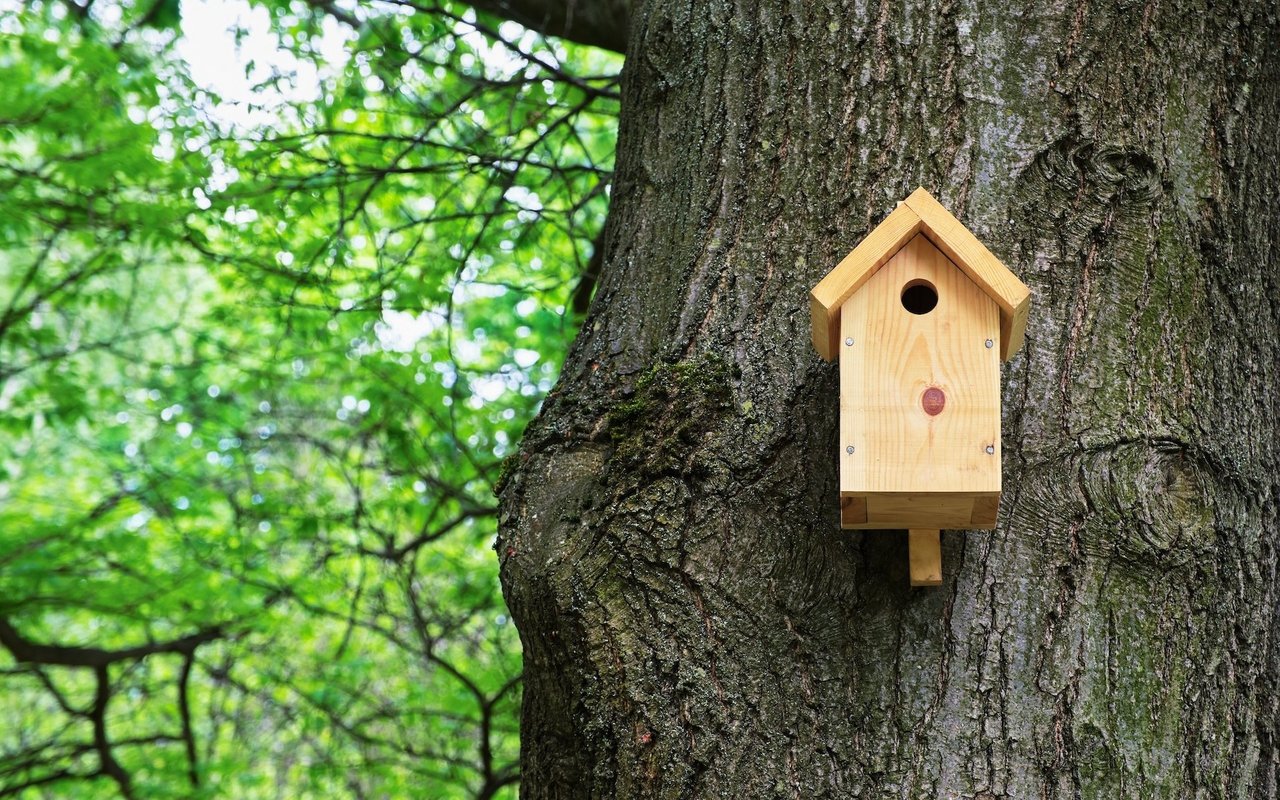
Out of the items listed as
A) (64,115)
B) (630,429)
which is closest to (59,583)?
(64,115)

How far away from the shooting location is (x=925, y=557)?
5.00 ft

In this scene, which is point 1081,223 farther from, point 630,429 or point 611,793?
point 611,793

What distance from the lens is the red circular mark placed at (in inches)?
57.1

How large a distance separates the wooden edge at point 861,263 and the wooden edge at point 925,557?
1.08 ft

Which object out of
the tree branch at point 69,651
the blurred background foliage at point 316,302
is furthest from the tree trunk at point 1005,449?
the tree branch at point 69,651

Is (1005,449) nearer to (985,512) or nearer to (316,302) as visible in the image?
(985,512)

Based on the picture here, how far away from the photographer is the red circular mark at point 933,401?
1.45m

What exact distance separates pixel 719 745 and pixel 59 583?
471cm

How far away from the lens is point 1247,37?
1.92 meters

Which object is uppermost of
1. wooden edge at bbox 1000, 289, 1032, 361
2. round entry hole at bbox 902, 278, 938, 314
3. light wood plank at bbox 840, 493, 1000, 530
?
round entry hole at bbox 902, 278, 938, 314

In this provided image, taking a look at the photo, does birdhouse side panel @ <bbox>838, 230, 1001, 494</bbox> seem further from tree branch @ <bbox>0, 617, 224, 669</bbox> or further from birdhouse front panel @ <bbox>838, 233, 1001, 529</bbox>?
tree branch @ <bbox>0, 617, 224, 669</bbox>

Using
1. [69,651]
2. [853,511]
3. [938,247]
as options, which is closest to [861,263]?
[938,247]

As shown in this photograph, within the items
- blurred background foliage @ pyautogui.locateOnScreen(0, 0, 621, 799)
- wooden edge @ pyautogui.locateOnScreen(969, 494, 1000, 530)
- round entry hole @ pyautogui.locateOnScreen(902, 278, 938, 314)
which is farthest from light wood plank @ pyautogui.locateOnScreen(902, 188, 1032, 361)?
blurred background foliage @ pyautogui.locateOnScreen(0, 0, 621, 799)

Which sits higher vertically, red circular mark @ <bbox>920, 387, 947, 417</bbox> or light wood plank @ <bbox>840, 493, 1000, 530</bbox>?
red circular mark @ <bbox>920, 387, 947, 417</bbox>
